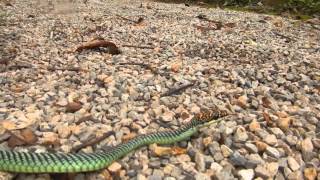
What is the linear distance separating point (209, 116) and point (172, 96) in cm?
111

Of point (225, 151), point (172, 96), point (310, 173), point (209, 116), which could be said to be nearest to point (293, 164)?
point (310, 173)

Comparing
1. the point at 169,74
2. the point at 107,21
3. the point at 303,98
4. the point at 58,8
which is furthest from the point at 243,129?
the point at 58,8

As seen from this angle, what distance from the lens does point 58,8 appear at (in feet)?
56.9

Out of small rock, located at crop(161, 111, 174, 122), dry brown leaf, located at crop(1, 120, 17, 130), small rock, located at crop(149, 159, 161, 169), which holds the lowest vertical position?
small rock, located at crop(149, 159, 161, 169)

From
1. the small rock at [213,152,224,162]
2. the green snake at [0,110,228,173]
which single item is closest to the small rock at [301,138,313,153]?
the small rock at [213,152,224,162]

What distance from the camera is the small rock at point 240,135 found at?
17.4 feet

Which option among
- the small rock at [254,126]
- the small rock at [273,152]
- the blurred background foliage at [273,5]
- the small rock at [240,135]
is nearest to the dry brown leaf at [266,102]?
the small rock at [254,126]

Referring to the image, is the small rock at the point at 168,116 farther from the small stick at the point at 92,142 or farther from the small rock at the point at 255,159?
the small rock at the point at 255,159

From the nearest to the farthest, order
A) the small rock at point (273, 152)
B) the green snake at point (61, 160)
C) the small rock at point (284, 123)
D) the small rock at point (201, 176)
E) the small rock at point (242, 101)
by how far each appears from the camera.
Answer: the green snake at point (61, 160) → the small rock at point (201, 176) → the small rock at point (273, 152) → the small rock at point (284, 123) → the small rock at point (242, 101)

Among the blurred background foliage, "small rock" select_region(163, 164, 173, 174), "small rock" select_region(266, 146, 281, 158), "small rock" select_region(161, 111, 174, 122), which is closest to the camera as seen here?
"small rock" select_region(163, 164, 173, 174)

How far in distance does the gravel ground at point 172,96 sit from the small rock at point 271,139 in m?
0.01

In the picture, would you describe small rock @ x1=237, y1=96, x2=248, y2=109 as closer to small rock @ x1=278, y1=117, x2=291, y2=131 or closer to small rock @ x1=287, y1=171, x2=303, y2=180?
small rock @ x1=278, y1=117, x2=291, y2=131

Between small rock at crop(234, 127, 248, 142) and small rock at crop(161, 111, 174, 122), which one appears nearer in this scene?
small rock at crop(234, 127, 248, 142)

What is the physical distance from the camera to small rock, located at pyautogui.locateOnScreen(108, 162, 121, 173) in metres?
4.62
